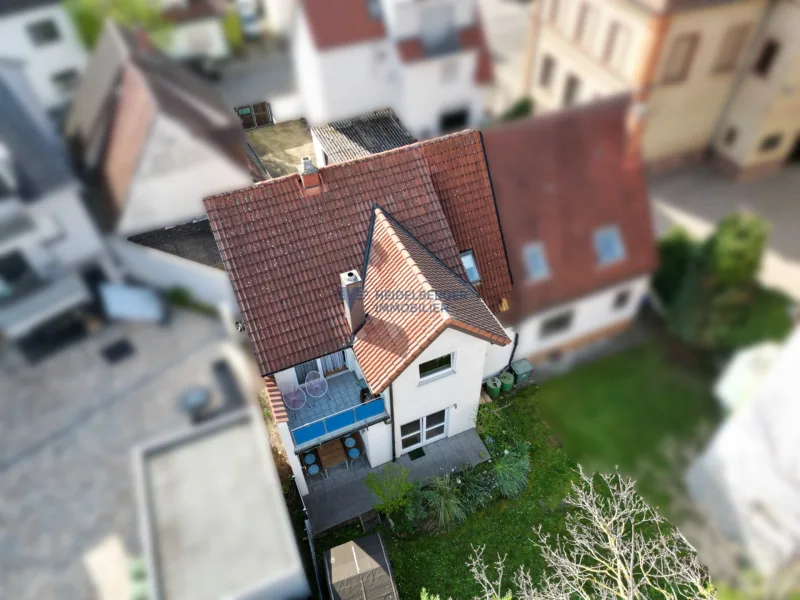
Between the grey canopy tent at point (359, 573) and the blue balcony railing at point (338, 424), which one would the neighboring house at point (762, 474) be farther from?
the grey canopy tent at point (359, 573)

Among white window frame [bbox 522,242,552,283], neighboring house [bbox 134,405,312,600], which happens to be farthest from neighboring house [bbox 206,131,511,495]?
A: white window frame [bbox 522,242,552,283]

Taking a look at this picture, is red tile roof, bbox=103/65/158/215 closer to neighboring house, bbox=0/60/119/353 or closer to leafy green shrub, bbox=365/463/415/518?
neighboring house, bbox=0/60/119/353

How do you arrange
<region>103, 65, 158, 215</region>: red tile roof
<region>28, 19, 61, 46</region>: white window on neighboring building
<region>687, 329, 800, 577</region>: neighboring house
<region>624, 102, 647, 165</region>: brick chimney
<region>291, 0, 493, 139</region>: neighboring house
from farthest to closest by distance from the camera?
<region>28, 19, 61, 46</region>: white window on neighboring building < <region>291, 0, 493, 139</region>: neighboring house < <region>103, 65, 158, 215</region>: red tile roof < <region>624, 102, 647, 165</region>: brick chimney < <region>687, 329, 800, 577</region>: neighboring house

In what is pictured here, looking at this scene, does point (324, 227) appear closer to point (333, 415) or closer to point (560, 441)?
point (333, 415)

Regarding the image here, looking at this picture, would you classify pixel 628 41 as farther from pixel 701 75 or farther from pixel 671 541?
pixel 671 541

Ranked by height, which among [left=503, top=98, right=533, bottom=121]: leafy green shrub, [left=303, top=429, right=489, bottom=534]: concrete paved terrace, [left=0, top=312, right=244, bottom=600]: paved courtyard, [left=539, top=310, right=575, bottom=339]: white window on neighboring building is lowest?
[left=0, top=312, right=244, bottom=600]: paved courtyard

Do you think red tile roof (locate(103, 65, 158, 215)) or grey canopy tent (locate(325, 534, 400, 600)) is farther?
red tile roof (locate(103, 65, 158, 215))

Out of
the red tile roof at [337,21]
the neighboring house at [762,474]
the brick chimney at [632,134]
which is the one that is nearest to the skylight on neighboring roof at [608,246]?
the brick chimney at [632,134]
